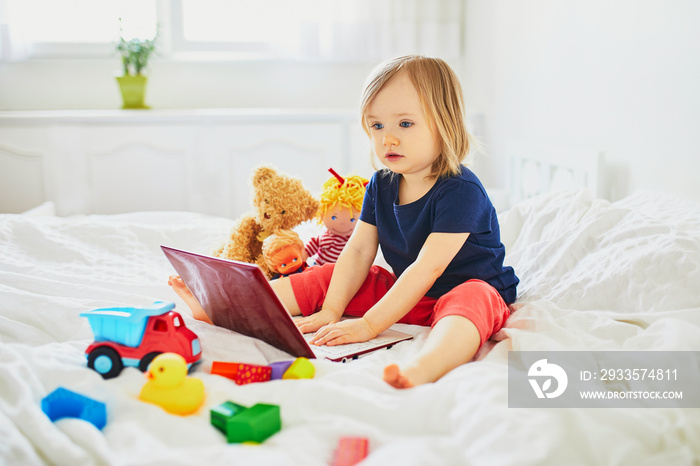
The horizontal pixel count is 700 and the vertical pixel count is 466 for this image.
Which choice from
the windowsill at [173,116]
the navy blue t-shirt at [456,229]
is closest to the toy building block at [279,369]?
the navy blue t-shirt at [456,229]

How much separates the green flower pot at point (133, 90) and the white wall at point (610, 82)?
53.9 inches

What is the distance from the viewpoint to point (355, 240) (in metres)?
1.17

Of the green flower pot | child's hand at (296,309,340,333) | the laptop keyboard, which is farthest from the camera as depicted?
the green flower pot

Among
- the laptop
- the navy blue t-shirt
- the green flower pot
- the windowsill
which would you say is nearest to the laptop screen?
the laptop

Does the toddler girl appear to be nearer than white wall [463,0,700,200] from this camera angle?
Yes

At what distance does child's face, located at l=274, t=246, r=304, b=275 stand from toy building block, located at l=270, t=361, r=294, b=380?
397 mm

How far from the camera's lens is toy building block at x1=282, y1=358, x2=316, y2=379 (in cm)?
76

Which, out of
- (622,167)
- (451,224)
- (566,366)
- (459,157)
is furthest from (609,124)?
(566,366)

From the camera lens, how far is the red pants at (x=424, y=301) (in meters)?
0.89

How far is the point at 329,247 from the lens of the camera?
1.28m

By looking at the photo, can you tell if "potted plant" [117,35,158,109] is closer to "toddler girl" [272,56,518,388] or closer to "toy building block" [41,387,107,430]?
"toddler girl" [272,56,518,388]

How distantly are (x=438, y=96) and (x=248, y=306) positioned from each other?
50 centimetres

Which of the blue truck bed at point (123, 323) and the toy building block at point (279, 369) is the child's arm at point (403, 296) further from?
the blue truck bed at point (123, 323)

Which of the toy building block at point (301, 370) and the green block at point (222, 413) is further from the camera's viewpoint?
the toy building block at point (301, 370)
